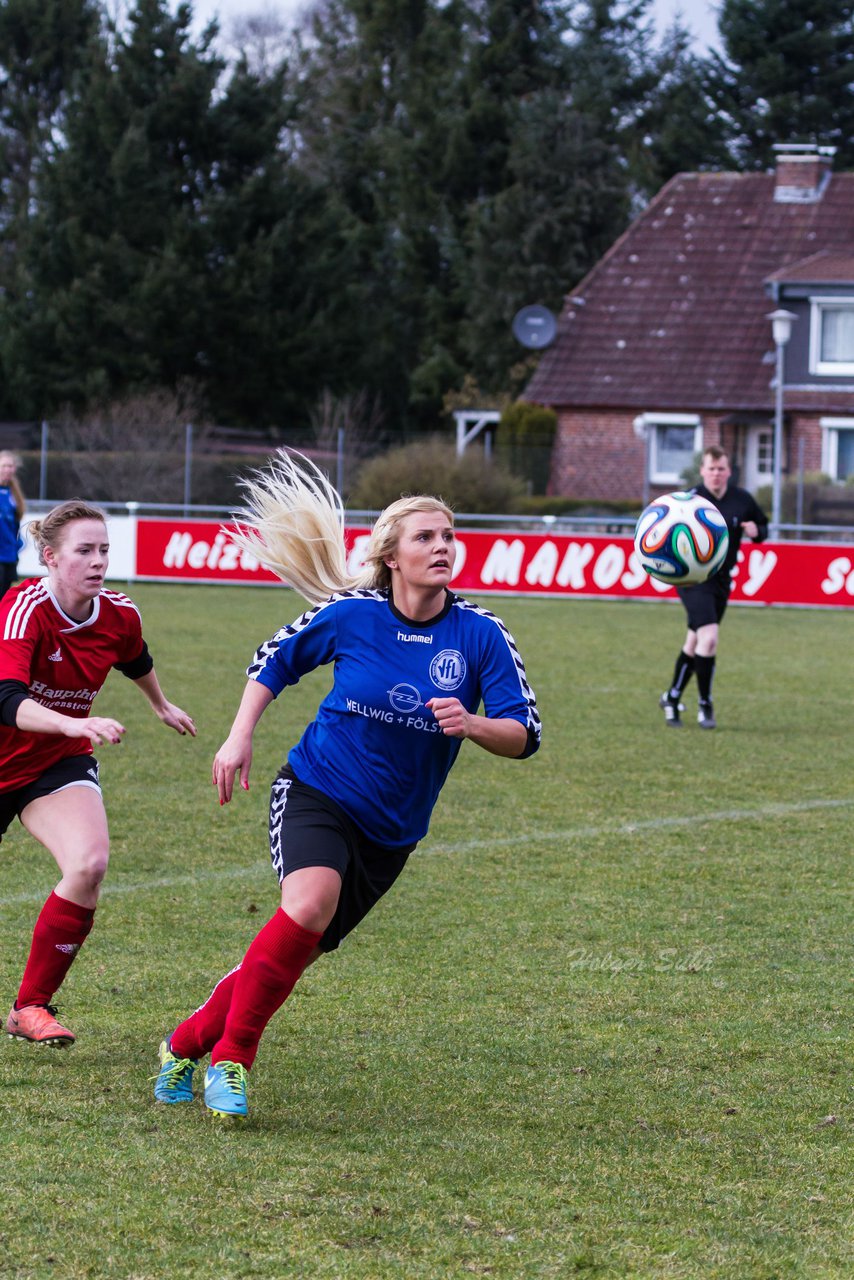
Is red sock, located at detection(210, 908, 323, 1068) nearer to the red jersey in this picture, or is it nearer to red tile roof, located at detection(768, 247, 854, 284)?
the red jersey

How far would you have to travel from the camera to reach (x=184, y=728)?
5.66 m

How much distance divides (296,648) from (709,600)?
8345 mm

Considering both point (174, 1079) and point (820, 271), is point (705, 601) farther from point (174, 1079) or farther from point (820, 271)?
point (820, 271)

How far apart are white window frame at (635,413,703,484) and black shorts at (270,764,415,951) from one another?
36789 mm

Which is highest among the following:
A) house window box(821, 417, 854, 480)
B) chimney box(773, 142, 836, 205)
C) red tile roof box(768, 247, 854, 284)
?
chimney box(773, 142, 836, 205)

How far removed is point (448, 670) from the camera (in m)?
4.70

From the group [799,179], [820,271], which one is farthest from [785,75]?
[820,271]

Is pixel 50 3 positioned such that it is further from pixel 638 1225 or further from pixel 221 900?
pixel 638 1225

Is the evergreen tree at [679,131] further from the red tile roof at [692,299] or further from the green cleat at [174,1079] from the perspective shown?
the green cleat at [174,1079]

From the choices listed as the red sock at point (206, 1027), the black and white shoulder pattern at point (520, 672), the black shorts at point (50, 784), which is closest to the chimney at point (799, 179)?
the black shorts at point (50, 784)

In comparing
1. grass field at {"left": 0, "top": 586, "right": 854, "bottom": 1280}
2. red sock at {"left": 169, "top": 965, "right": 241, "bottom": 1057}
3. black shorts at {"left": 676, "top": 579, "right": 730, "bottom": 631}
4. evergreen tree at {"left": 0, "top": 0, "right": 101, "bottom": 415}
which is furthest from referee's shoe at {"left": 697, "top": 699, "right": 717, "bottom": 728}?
evergreen tree at {"left": 0, "top": 0, "right": 101, "bottom": 415}

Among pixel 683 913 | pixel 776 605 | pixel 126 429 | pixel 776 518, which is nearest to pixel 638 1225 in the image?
pixel 683 913

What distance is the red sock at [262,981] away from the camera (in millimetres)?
4516

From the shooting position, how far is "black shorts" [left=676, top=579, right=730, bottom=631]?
41.6ft
